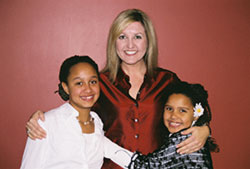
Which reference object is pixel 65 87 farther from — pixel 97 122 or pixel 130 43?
pixel 130 43

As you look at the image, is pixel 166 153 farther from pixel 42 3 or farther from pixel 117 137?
pixel 42 3

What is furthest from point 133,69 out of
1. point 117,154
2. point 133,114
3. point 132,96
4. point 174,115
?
point 117,154

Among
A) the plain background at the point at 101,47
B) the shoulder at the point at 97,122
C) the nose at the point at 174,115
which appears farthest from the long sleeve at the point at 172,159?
the plain background at the point at 101,47

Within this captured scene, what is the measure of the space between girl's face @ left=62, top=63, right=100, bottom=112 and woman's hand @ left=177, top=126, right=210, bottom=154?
0.66m

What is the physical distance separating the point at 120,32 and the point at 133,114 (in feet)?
2.07

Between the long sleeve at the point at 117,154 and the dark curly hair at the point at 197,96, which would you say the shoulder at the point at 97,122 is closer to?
the long sleeve at the point at 117,154

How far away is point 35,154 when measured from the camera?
44.4 inches

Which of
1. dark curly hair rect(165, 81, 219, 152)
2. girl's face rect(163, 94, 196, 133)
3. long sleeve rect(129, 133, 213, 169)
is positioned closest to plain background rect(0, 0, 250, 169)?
dark curly hair rect(165, 81, 219, 152)

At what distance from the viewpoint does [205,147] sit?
4.41 feet

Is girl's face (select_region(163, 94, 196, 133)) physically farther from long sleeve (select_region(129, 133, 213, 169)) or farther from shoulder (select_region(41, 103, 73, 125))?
shoulder (select_region(41, 103, 73, 125))

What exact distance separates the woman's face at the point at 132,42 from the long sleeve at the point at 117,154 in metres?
0.65

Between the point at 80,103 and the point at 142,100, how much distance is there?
48cm

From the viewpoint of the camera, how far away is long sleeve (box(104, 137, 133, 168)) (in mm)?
1422

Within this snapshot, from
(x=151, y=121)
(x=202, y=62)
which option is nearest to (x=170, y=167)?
(x=151, y=121)
